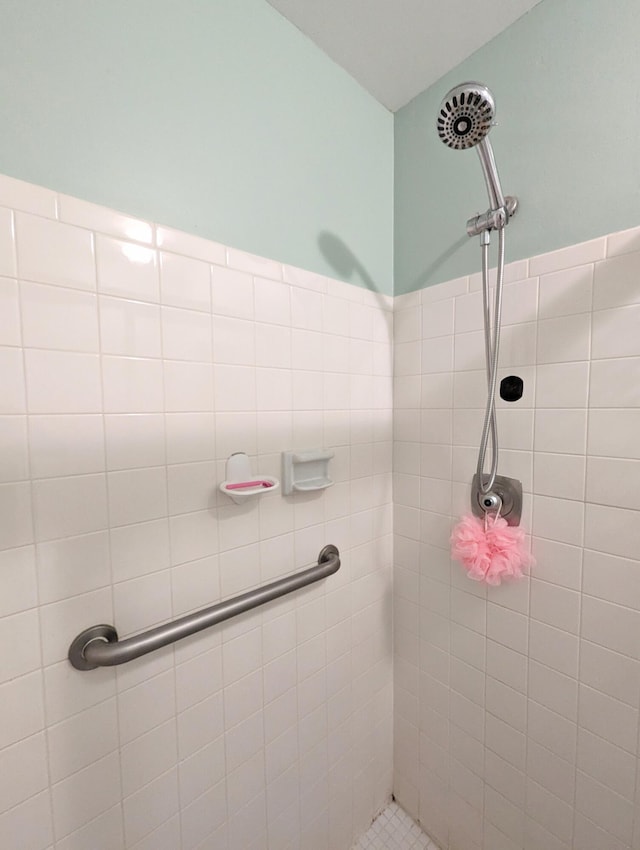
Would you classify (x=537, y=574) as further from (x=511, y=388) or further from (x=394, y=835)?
(x=394, y=835)

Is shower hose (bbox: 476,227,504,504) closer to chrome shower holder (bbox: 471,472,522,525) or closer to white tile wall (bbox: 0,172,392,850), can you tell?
chrome shower holder (bbox: 471,472,522,525)

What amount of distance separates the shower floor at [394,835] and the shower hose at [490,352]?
3.93 ft

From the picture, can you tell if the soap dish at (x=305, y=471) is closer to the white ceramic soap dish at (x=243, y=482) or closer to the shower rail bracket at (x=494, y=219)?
the white ceramic soap dish at (x=243, y=482)

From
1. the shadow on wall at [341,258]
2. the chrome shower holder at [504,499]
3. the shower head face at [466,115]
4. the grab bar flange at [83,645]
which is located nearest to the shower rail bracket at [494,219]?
the shower head face at [466,115]

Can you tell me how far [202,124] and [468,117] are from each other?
54 centimetres

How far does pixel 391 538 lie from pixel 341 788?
773 millimetres

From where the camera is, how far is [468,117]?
644 mm

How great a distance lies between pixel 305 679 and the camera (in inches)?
37.7

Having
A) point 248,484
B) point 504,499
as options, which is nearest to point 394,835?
point 504,499

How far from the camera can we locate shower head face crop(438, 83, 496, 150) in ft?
2.01

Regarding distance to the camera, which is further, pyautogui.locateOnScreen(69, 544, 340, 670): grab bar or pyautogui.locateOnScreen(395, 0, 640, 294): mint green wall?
pyautogui.locateOnScreen(395, 0, 640, 294): mint green wall

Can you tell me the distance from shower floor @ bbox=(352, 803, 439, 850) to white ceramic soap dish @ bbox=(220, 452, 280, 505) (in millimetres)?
1274

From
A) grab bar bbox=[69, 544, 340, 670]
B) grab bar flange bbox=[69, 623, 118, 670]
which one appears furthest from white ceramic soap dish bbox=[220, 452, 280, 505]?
grab bar flange bbox=[69, 623, 118, 670]

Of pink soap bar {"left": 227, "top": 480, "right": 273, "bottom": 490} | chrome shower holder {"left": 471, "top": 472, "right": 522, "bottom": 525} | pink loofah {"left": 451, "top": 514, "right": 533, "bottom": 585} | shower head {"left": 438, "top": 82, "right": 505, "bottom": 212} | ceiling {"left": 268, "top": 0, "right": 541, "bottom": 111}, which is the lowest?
pink loofah {"left": 451, "top": 514, "right": 533, "bottom": 585}
